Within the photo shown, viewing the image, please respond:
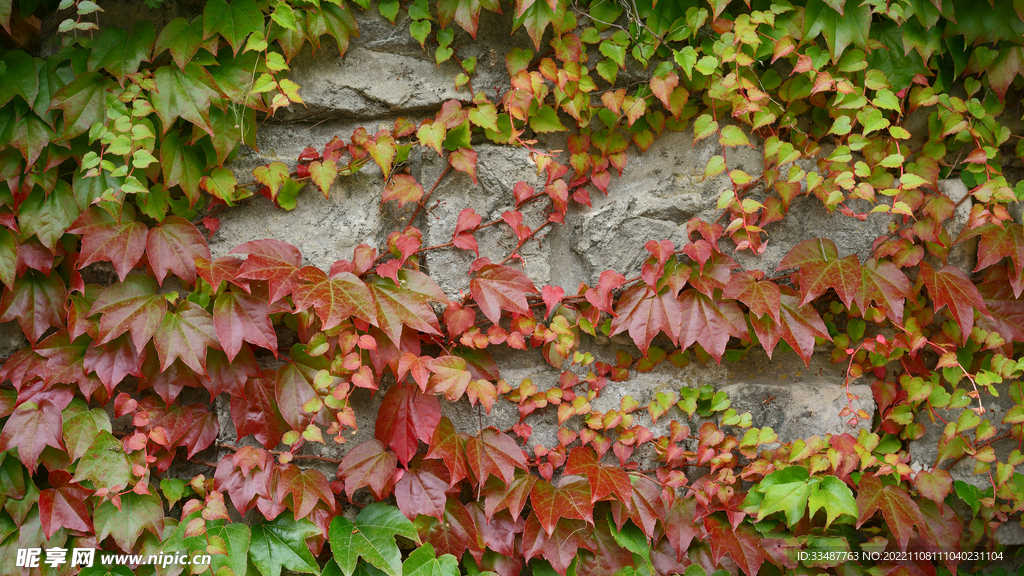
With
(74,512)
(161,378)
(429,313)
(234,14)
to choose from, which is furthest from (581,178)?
(74,512)

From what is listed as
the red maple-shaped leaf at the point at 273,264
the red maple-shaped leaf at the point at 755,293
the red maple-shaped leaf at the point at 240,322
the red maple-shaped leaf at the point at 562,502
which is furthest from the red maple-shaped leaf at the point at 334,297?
the red maple-shaped leaf at the point at 755,293

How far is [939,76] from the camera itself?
1.81 meters

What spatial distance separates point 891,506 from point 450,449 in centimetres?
141

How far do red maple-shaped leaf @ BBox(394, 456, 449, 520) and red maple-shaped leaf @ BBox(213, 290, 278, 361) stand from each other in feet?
1.82

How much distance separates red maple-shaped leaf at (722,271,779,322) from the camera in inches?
68.6

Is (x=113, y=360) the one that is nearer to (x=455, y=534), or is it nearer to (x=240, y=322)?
(x=240, y=322)

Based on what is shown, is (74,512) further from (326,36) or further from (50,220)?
(326,36)

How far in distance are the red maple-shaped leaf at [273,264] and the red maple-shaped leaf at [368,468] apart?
0.54 meters

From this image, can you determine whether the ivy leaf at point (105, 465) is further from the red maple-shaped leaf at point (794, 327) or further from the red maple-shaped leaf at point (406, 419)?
the red maple-shaped leaf at point (794, 327)

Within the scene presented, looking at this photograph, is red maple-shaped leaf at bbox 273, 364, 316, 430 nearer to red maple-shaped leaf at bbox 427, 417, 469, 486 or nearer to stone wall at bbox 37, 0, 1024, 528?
stone wall at bbox 37, 0, 1024, 528

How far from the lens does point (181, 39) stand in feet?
5.36

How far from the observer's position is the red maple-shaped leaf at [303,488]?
5.50 ft

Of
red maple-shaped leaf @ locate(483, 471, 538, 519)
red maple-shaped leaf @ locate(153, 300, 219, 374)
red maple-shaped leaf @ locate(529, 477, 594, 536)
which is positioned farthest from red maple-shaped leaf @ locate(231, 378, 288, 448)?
red maple-shaped leaf @ locate(529, 477, 594, 536)

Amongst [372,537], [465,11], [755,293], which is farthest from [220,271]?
[755,293]
